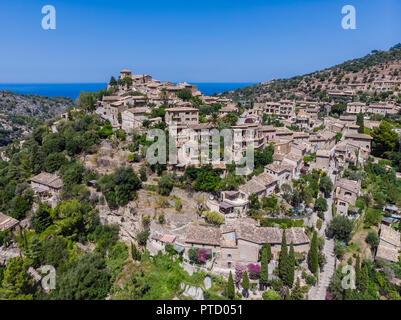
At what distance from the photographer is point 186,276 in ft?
86.8

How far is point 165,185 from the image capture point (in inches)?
1371

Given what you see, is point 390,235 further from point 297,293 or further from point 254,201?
point 254,201

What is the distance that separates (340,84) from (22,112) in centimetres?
14705

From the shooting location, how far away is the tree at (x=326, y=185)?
35.1m

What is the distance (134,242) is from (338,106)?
5945 centimetres

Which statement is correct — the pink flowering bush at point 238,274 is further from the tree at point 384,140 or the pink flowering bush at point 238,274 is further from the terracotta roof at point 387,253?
the tree at point 384,140

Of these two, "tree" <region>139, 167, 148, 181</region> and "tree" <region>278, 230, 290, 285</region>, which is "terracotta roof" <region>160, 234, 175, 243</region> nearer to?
"tree" <region>139, 167, 148, 181</region>

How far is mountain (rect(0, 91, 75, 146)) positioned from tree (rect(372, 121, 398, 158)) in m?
112

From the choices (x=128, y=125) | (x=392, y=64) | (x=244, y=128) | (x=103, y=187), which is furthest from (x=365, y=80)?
(x=103, y=187)

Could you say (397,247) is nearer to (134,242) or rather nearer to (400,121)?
(134,242)

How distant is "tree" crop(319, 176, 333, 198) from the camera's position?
115 feet

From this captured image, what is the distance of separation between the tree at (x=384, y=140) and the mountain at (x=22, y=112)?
112 metres

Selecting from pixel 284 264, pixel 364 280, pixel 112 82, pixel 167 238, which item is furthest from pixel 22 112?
pixel 364 280

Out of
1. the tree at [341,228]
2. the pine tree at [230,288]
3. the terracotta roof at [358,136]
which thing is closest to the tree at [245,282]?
the pine tree at [230,288]
